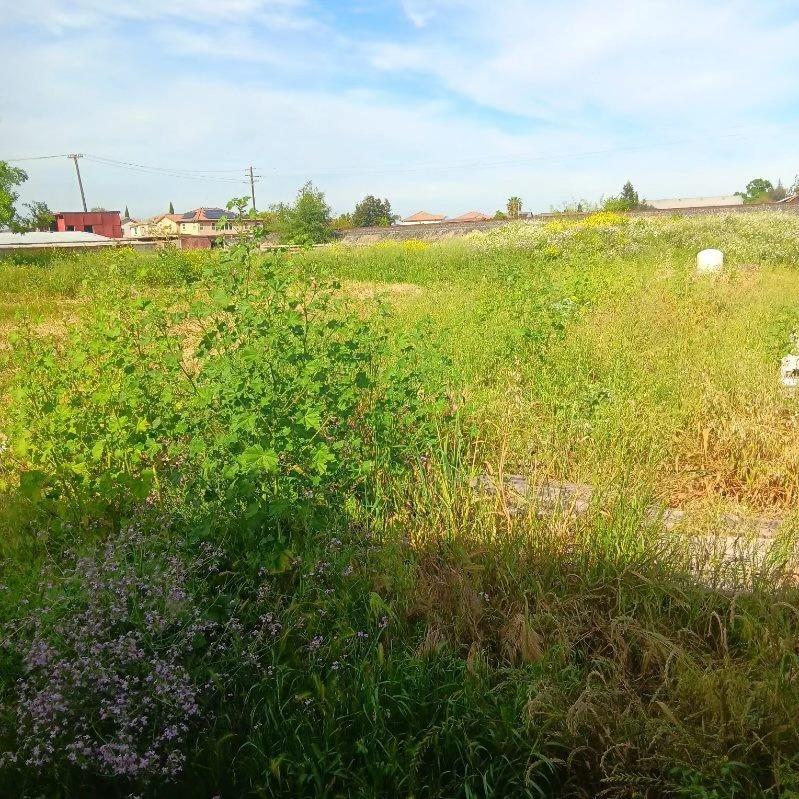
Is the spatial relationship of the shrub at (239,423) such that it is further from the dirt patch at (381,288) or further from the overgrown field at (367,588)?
the dirt patch at (381,288)

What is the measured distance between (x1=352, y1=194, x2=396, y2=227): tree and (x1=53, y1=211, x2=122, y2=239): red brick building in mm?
21018

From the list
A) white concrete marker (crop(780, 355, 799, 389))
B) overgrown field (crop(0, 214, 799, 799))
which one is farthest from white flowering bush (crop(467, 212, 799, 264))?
overgrown field (crop(0, 214, 799, 799))

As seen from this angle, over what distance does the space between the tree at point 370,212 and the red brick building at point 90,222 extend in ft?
69.0

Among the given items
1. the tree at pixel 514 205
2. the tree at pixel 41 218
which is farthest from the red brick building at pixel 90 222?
the tree at pixel 514 205

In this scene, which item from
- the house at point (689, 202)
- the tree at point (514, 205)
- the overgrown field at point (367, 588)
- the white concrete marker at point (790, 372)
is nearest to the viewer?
the overgrown field at point (367, 588)

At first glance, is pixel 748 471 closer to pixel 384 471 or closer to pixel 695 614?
pixel 695 614

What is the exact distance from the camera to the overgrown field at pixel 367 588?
7.00 feet

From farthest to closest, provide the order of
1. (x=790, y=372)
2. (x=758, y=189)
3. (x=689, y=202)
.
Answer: (x=758, y=189)
(x=689, y=202)
(x=790, y=372)

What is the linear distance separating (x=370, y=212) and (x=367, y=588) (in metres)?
64.8

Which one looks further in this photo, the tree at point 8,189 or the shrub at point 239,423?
the tree at point 8,189

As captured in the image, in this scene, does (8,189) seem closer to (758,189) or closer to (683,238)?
(683,238)

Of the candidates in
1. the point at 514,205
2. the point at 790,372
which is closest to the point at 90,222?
the point at 514,205

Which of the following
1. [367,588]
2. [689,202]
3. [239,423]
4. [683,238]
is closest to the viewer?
[367,588]

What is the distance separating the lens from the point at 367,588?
9.42 feet
